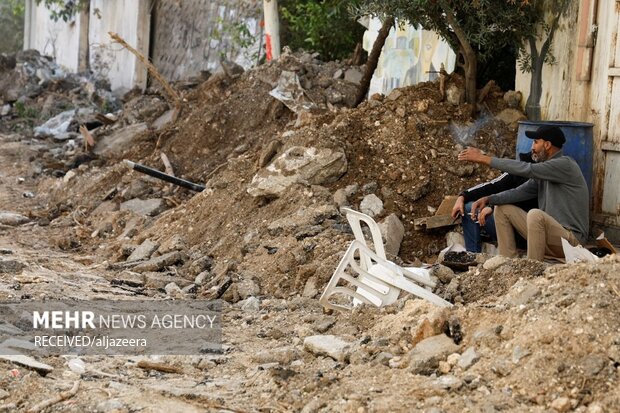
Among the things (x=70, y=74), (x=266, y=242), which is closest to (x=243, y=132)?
(x=266, y=242)

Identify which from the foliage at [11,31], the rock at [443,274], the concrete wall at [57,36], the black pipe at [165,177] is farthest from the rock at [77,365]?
the foliage at [11,31]

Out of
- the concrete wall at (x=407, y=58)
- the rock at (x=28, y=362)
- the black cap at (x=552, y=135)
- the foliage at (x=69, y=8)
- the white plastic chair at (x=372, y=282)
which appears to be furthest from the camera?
the foliage at (x=69, y=8)

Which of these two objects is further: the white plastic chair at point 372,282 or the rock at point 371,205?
the rock at point 371,205

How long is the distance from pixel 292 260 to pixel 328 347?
2.35 meters

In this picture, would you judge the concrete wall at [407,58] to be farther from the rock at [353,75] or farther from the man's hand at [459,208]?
the man's hand at [459,208]

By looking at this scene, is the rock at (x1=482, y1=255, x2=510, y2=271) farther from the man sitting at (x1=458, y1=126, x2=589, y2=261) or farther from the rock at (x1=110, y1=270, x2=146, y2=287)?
the rock at (x1=110, y1=270, x2=146, y2=287)

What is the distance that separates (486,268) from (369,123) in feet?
10.3

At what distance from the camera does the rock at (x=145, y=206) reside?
11.1 m

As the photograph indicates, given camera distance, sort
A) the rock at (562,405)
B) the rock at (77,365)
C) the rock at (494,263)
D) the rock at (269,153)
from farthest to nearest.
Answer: the rock at (269,153)
the rock at (494,263)
the rock at (77,365)
the rock at (562,405)

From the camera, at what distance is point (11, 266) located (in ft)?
28.4

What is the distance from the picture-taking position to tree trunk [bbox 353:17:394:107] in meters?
11.2

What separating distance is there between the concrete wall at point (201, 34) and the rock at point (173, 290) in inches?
283

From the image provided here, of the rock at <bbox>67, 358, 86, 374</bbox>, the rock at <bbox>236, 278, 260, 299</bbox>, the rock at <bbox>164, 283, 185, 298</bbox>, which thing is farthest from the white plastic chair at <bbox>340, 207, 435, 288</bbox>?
the rock at <bbox>164, 283, 185, 298</bbox>

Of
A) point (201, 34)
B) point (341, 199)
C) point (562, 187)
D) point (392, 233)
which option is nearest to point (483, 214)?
point (562, 187)
